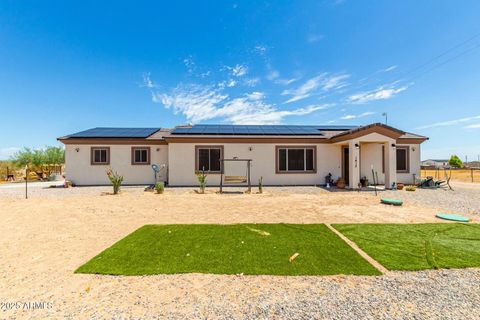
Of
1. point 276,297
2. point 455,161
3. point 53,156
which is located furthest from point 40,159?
point 455,161

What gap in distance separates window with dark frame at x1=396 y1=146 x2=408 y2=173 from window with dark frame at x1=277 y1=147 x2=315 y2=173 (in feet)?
20.3

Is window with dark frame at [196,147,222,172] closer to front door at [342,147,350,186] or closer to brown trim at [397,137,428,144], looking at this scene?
front door at [342,147,350,186]

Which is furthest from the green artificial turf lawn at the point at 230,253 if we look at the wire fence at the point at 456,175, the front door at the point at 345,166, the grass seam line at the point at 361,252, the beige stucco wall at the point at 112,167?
the wire fence at the point at 456,175

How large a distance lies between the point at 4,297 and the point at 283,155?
41.5ft

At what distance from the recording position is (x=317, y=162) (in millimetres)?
13562

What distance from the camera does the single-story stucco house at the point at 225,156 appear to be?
1312cm

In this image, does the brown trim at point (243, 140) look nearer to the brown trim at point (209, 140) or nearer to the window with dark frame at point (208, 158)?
the brown trim at point (209, 140)

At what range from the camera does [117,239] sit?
4738 mm

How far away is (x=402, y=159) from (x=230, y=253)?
15.6 meters

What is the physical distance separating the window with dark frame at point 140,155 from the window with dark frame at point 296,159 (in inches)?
364

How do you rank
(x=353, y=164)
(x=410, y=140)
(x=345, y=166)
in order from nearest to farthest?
(x=353, y=164), (x=345, y=166), (x=410, y=140)

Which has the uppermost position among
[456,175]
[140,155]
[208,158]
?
[140,155]

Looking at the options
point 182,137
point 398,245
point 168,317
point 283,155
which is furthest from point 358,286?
point 182,137

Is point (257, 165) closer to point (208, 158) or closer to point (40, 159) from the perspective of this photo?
point (208, 158)
